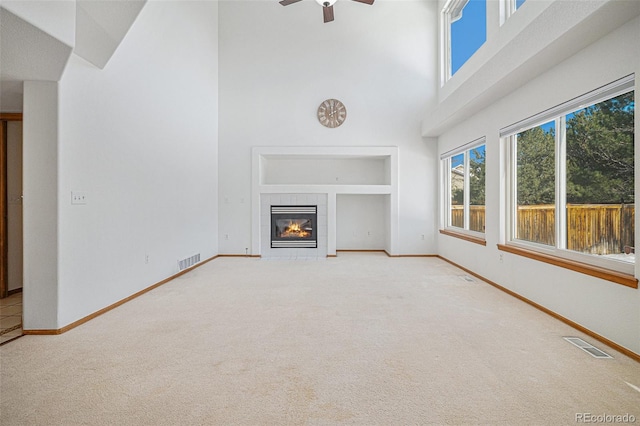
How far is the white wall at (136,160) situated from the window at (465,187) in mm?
4424

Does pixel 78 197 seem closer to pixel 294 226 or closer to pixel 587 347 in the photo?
pixel 294 226

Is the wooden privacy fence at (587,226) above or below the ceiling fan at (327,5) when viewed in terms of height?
below

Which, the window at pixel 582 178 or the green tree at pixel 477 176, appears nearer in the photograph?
the window at pixel 582 178

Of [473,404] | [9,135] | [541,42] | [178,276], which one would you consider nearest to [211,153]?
[178,276]

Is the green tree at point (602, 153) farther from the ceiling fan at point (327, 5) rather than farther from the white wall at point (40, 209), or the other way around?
the white wall at point (40, 209)

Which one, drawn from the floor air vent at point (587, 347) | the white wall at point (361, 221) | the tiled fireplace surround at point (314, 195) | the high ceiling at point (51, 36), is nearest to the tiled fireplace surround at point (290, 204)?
the tiled fireplace surround at point (314, 195)

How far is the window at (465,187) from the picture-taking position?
4801 millimetres

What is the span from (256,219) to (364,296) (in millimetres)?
3329

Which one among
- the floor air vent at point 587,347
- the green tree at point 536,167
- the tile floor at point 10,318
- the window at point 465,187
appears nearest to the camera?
the floor air vent at point 587,347

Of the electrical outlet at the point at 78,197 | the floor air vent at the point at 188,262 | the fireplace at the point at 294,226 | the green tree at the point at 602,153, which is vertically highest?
the green tree at the point at 602,153

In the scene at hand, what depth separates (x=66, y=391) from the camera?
70.3 inches

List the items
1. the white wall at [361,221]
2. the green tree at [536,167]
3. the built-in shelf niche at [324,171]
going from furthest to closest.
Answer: the white wall at [361,221], the built-in shelf niche at [324,171], the green tree at [536,167]

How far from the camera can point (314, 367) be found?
204 cm

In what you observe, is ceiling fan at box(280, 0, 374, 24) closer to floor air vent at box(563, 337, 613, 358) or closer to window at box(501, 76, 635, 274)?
window at box(501, 76, 635, 274)
